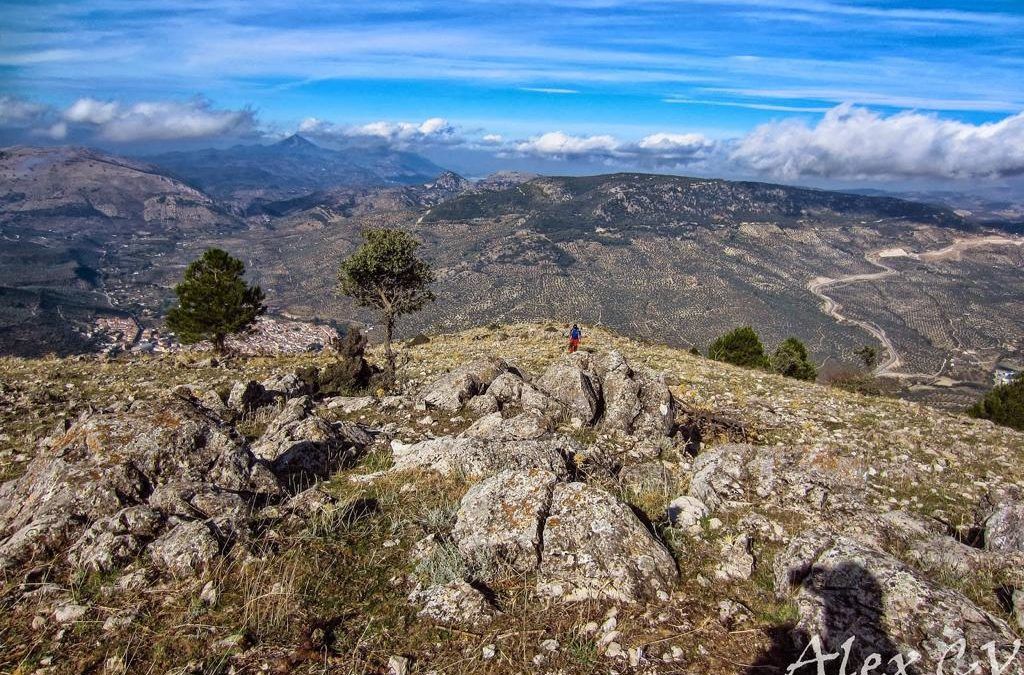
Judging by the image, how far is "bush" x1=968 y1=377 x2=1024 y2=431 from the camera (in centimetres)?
2741

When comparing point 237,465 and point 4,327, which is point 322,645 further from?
point 4,327

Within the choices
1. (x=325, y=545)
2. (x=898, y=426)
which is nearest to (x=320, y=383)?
(x=325, y=545)

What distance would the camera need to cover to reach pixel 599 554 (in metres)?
6.01

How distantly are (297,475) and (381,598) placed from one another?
4802 mm

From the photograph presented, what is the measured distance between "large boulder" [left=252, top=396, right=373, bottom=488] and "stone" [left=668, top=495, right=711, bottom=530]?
6.18 m

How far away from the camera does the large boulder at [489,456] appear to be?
8.95m

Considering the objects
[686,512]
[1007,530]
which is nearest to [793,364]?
[1007,530]

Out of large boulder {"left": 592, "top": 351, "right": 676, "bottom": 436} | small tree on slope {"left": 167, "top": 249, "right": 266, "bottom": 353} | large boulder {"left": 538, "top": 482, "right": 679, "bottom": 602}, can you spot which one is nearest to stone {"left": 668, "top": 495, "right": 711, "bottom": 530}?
large boulder {"left": 538, "top": 482, "right": 679, "bottom": 602}

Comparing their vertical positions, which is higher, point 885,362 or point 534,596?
point 534,596

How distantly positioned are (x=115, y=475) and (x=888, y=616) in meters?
9.33

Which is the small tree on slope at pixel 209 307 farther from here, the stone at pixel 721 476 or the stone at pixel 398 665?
the stone at pixel 398 665

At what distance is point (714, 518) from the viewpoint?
761 cm

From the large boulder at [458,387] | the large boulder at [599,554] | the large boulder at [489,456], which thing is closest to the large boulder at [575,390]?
the large boulder at [458,387]

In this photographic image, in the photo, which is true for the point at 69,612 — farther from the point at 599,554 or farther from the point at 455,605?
the point at 599,554
